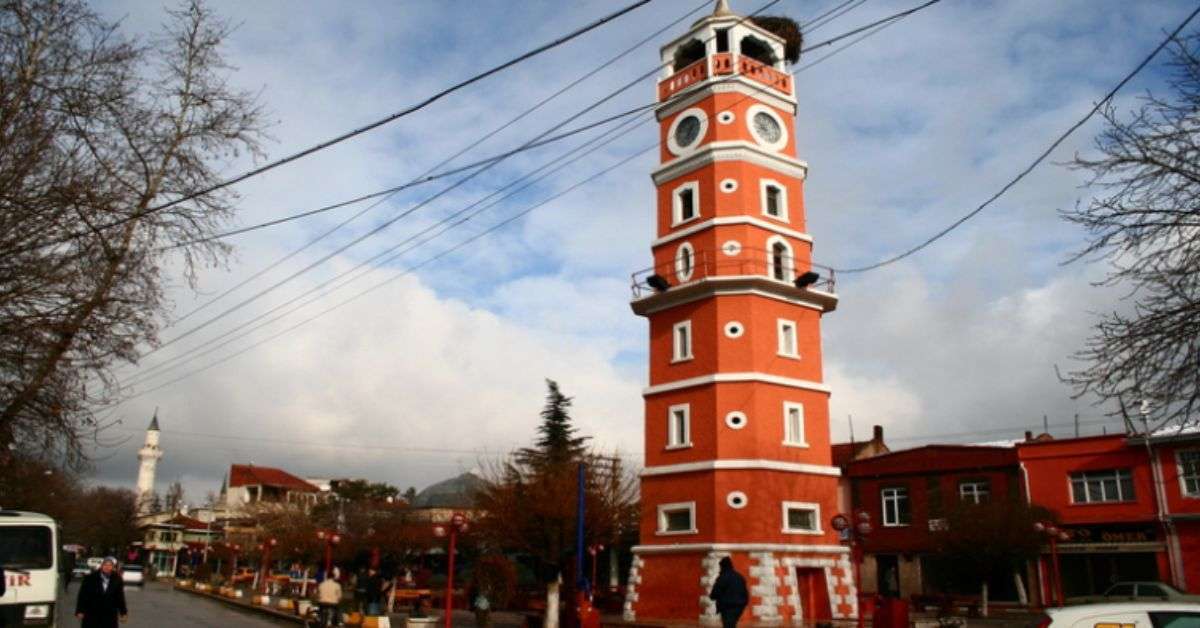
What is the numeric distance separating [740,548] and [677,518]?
104 inches

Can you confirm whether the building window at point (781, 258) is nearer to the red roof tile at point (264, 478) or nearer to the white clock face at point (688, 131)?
the white clock face at point (688, 131)

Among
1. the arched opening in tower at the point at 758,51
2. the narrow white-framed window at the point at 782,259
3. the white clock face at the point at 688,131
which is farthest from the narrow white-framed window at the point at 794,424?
the arched opening in tower at the point at 758,51

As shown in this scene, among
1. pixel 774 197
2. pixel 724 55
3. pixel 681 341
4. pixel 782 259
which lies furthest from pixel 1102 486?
pixel 724 55

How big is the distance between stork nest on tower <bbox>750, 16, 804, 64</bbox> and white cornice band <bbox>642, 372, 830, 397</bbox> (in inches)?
509

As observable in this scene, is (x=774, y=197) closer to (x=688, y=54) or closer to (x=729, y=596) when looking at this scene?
(x=688, y=54)

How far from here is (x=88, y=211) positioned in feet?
36.0

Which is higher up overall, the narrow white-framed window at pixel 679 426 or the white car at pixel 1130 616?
the narrow white-framed window at pixel 679 426

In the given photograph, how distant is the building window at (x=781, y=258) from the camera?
30219 millimetres

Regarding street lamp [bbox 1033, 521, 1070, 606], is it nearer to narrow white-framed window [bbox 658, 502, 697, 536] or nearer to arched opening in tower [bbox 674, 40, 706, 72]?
narrow white-framed window [bbox 658, 502, 697, 536]

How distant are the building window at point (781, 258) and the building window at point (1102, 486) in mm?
17127

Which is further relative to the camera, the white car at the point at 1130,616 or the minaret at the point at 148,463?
the minaret at the point at 148,463

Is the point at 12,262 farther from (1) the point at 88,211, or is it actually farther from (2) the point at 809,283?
(2) the point at 809,283

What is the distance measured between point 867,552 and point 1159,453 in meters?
13.2

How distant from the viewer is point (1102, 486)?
1438 inches
